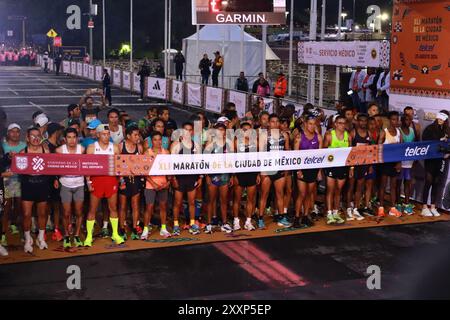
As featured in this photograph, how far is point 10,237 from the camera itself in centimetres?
1057

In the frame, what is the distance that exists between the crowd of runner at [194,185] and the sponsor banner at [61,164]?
0.41 feet

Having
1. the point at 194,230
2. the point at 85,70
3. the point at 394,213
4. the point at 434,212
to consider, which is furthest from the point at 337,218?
the point at 85,70

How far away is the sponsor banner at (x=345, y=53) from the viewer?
54.0 ft

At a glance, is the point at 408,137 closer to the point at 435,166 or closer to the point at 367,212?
the point at 435,166

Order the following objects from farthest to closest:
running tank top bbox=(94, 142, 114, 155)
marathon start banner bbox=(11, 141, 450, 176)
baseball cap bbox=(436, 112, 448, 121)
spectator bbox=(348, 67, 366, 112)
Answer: spectator bbox=(348, 67, 366, 112) → baseball cap bbox=(436, 112, 448, 121) → running tank top bbox=(94, 142, 114, 155) → marathon start banner bbox=(11, 141, 450, 176)

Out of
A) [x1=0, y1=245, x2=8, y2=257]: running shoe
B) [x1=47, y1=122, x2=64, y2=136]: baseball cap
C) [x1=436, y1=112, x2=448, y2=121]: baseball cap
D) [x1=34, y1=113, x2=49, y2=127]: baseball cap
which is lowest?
[x1=0, y1=245, x2=8, y2=257]: running shoe

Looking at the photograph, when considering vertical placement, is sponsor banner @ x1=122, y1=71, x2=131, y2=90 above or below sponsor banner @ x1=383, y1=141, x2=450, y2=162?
above

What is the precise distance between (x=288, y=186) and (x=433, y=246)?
2748mm

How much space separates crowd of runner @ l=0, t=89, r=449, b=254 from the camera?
10070 millimetres

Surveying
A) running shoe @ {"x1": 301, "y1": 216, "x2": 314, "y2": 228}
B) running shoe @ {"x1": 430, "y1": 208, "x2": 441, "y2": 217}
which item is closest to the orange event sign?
running shoe @ {"x1": 430, "y1": 208, "x2": 441, "y2": 217}

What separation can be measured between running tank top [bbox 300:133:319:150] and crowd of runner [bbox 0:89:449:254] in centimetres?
2

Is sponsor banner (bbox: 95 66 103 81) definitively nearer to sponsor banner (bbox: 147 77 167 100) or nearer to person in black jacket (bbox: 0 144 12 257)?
sponsor banner (bbox: 147 77 167 100)
